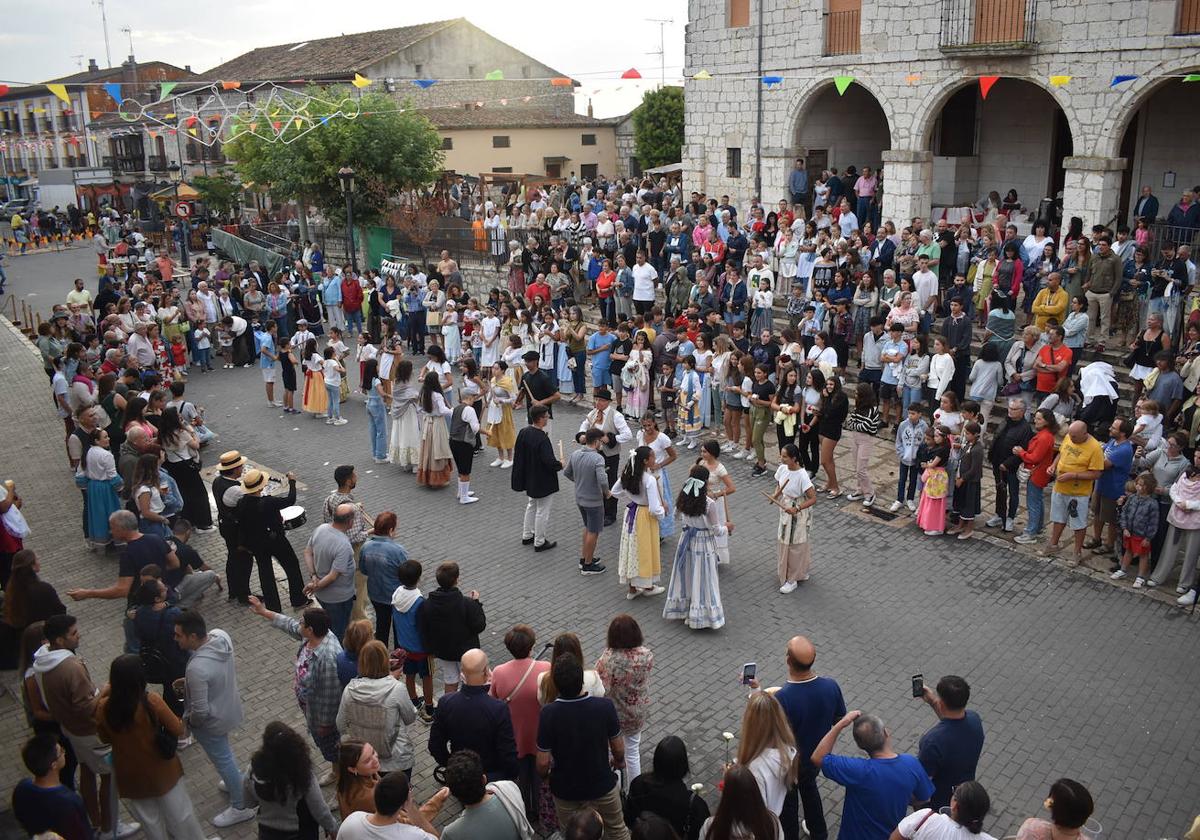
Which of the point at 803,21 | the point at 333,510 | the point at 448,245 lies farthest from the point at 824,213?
the point at 333,510

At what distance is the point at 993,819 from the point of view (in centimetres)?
648

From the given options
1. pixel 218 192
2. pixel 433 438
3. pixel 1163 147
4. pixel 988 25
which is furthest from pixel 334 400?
pixel 218 192

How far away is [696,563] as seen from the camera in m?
8.85

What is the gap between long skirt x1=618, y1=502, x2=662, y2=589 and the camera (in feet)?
30.8

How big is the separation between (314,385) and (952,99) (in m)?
15.0

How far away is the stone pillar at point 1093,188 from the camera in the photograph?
17047 mm

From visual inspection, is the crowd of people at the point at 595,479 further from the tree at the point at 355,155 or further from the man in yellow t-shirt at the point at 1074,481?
the tree at the point at 355,155

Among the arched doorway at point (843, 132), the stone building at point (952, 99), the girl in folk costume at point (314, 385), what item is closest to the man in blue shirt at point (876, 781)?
the girl in folk costume at point (314, 385)

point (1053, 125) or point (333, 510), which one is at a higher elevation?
point (1053, 125)

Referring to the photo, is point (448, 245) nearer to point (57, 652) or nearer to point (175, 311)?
point (175, 311)

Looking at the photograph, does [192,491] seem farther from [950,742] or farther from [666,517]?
[950,742]

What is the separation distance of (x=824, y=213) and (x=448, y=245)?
1135cm

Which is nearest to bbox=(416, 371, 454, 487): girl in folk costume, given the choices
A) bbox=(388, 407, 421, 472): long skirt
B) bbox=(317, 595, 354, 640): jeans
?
bbox=(388, 407, 421, 472): long skirt

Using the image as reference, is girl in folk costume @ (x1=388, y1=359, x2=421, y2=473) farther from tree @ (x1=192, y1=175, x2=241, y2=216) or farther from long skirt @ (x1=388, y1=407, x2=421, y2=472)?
tree @ (x1=192, y1=175, x2=241, y2=216)
